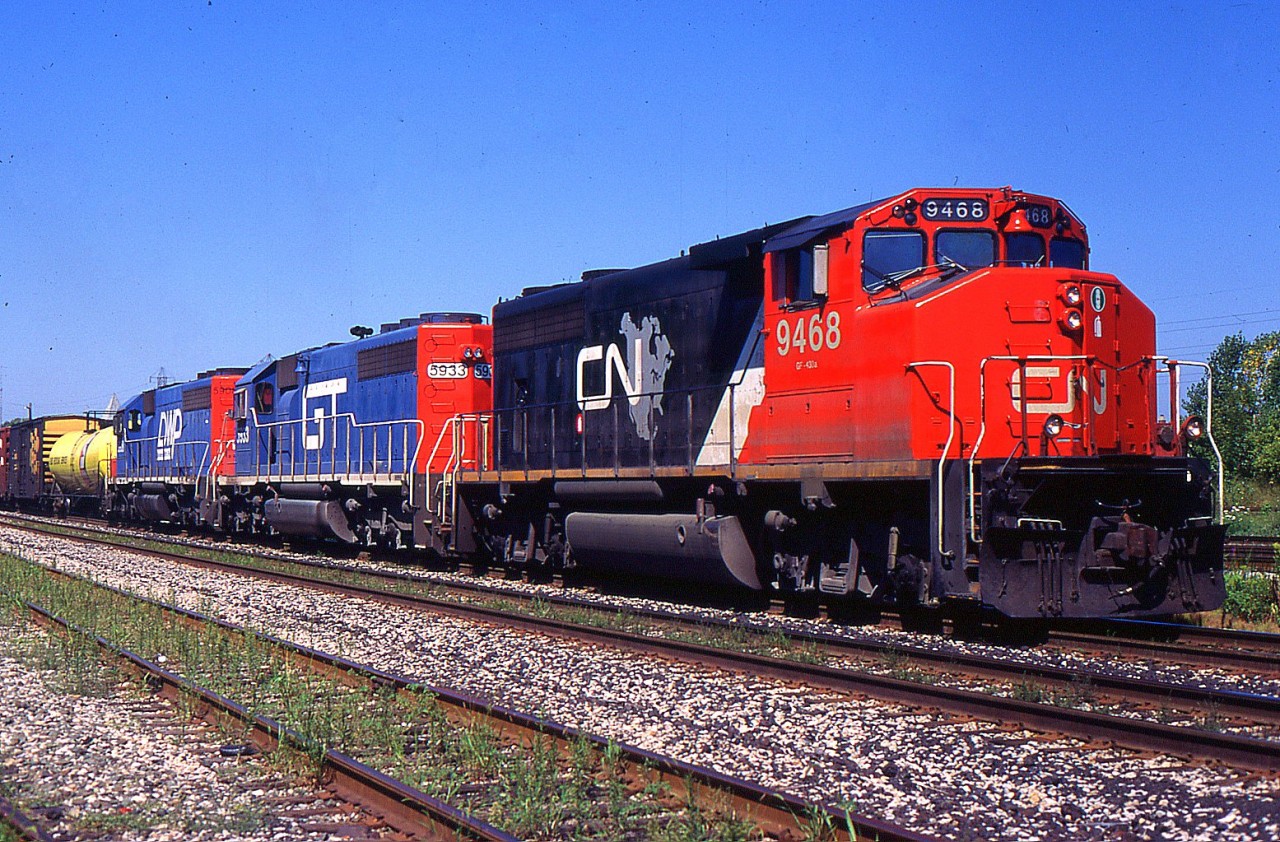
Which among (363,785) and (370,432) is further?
(370,432)

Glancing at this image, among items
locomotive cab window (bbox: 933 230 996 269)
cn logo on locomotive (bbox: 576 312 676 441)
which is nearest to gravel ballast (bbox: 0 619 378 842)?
cn logo on locomotive (bbox: 576 312 676 441)

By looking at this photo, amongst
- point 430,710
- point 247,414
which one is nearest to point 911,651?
point 430,710

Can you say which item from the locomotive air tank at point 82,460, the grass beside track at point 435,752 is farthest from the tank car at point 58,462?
the grass beside track at point 435,752

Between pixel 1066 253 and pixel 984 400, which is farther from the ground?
pixel 1066 253

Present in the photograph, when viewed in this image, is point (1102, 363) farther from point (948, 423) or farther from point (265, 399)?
point (265, 399)

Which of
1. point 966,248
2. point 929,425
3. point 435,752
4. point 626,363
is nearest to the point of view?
point 435,752

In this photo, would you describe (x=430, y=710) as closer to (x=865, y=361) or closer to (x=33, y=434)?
(x=865, y=361)

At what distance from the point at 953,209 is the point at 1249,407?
86278mm

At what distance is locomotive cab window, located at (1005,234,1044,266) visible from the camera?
33.5 feet

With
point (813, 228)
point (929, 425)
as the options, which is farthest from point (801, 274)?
point (929, 425)

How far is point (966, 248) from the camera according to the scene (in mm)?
10211

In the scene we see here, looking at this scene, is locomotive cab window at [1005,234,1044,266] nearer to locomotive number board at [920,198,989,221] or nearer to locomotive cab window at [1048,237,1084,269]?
locomotive cab window at [1048,237,1084,269]

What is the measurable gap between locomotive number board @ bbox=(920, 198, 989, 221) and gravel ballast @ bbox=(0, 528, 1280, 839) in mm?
4142

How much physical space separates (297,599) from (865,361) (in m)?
7.10
